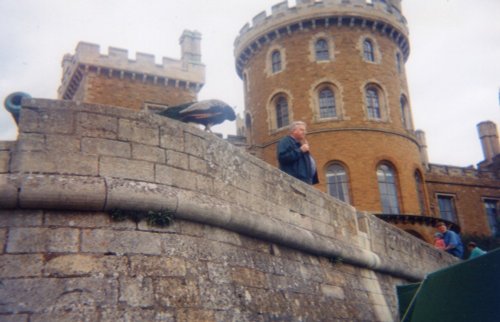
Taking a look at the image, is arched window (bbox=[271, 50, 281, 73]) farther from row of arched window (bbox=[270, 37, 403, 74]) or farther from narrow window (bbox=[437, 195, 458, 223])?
narrow window (bbox=[437, 195, 458, 223])

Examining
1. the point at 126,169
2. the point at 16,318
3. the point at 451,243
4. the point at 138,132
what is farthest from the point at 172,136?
the point at 451,243

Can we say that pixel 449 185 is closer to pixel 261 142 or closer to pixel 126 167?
pixel 261 142

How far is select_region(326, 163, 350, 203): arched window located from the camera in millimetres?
22281

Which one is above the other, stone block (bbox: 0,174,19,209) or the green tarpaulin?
stone block (bbox: 0,174,19,209)

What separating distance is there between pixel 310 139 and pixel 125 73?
31.7 feet

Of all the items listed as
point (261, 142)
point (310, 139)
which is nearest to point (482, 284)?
point (310, 139)

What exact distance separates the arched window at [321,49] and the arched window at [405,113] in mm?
3803

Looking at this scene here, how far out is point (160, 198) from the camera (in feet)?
15.9

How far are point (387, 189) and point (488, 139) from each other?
1521 centimetres

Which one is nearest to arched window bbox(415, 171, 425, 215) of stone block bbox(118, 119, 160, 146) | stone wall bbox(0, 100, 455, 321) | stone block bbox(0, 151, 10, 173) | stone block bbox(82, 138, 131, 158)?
stone wall bbox(0, 100, 455, 321)

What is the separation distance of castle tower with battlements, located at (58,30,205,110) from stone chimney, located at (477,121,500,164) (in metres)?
17.6

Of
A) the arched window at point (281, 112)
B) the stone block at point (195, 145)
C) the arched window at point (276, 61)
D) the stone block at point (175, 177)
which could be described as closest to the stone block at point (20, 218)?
the stone block at point (175, 177)

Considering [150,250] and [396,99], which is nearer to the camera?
[150,250]

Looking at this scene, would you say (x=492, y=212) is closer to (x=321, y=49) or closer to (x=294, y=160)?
(x=321, y=49)
